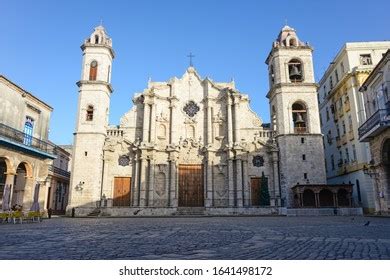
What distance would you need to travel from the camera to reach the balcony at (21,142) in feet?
62.1

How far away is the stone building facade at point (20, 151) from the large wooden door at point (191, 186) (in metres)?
12.7

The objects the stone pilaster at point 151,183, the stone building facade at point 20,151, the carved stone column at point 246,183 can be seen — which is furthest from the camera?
the carved stone column at point 246,183

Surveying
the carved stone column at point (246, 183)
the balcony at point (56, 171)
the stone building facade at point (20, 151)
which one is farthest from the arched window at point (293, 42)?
the balcony at point (56, 171)

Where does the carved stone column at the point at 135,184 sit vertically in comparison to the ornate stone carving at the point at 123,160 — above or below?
below

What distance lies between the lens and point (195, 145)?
31.9m

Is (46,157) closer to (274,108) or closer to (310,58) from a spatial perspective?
(274,108)

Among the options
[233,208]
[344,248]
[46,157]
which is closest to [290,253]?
[344,248]

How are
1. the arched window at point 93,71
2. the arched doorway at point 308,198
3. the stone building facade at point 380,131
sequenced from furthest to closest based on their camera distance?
the arched window at point 93,71 → the arched doorway at point 308,198 → the stone building facade at point 380,131

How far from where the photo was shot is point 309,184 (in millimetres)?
27656

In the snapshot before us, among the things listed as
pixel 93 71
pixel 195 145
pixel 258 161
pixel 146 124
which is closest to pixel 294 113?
pixel 258 161

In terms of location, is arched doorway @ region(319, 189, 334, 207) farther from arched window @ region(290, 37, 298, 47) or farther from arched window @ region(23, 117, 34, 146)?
arched window @ region(23, 117, 34, 146)

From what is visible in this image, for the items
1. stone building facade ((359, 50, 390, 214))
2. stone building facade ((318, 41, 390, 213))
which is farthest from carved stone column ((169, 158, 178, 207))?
stone building facade ((318, 41, 390, 213))

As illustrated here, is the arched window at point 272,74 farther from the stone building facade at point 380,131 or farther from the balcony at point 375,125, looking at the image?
the balcony at point 375,125

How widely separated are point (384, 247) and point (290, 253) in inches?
84.4
